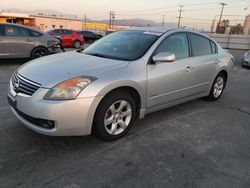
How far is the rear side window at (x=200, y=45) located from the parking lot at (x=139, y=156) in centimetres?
130

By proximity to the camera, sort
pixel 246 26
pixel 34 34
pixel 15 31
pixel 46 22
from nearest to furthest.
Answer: pixel 15 31, pixel 34 34, pixel 246 26, pixel 46 22

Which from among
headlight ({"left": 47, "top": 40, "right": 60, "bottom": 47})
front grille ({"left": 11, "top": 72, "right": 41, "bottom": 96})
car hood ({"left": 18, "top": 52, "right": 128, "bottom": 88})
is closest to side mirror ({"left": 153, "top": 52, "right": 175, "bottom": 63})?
car hood ({"left": 18, "top": 52, "right": 128, "bottom": 88})

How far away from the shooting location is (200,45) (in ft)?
15.7

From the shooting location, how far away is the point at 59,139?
3340mm

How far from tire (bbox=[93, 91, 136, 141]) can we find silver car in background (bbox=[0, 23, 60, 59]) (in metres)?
6.64

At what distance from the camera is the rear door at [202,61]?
4520 mm

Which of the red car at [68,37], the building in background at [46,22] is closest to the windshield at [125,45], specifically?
the red car at [68,37]

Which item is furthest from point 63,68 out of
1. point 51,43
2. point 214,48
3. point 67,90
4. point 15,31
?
point 51,43

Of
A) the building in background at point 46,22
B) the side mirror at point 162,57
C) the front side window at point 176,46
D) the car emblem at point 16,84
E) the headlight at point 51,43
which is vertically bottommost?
the building in background at point 46,22

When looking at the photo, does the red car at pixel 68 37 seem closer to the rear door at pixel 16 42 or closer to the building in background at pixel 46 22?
the rear door at pixel 16 42

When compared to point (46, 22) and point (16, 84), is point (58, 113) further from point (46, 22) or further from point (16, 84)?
point (46, 22)

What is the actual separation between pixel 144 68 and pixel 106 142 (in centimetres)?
118

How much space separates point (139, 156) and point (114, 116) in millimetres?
634

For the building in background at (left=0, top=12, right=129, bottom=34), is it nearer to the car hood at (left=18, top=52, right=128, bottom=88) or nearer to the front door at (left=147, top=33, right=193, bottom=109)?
the front door at (left=147, top=33, right=193, bottom=109)
